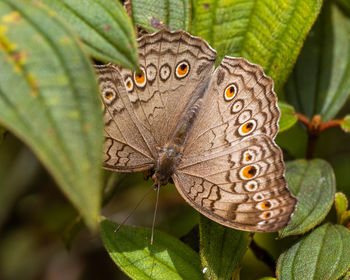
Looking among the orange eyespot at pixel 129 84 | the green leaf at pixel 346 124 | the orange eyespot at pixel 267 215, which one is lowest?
the orange eyespot at pixel 267 215

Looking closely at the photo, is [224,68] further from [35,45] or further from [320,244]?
[35,45]

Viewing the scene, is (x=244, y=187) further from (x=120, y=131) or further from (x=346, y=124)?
(x=346, y=124)

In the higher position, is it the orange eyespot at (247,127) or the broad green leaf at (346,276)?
the orange eyespot at (247,127)

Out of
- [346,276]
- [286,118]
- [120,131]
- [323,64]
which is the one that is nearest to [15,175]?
[120,131]

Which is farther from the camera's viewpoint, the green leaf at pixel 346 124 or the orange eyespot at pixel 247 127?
the green leaf at pixel 346 124

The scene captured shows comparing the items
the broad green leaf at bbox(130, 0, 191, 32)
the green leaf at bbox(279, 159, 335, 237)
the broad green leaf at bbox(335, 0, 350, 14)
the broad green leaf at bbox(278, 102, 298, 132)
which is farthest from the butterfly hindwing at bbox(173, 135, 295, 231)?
the broad green leaf at bbox(335, 0, 350, 14)

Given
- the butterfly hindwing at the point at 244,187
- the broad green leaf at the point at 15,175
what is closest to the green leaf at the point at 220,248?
the butterfly hindwing at the point at 244,187

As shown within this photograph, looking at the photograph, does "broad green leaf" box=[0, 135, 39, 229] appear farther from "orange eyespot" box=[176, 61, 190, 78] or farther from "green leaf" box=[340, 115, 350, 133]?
"green leaf" box=[340, 115, 350, 133]

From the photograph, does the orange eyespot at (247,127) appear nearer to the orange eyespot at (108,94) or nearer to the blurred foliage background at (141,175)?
the blurred foliage background at (141,175)

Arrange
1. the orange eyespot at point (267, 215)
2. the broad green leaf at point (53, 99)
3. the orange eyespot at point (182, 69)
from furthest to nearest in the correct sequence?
1. the orange eyespot at point (182, 69)
2. the orange eyespot at point (267, 215)
3. the broad green leaf at point (53, 99)
